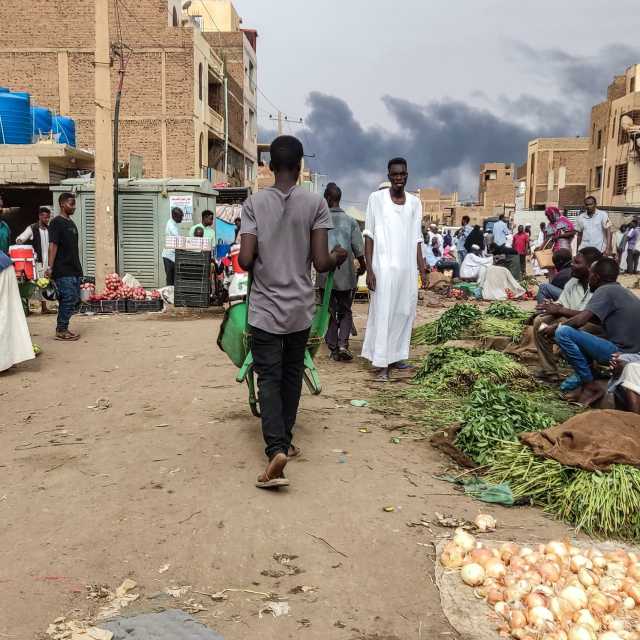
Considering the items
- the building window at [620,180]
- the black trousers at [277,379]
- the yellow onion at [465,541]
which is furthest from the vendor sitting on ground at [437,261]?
the building window at [620,180]

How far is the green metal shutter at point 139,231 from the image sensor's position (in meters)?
14.8

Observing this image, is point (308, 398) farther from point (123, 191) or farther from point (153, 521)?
point (123, 191)

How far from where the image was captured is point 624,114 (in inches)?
1400

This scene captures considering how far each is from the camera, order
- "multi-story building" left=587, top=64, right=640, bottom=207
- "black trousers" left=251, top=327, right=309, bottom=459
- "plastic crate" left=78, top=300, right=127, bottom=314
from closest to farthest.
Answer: "black trousers" left=251, top=327, right=309, bottom=459, "plastic crate" left=78, top=300, right=127, bottom=314, "multi-story building" left=587, top=64, right=640, bottom=207

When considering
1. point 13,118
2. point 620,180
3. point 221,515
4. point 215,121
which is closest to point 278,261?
point 221,515

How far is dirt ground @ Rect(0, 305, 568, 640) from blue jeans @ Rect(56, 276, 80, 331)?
298cm

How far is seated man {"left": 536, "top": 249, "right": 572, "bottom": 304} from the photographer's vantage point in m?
7.86

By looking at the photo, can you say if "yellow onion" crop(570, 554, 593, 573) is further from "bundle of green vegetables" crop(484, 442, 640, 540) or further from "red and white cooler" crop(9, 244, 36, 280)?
"red and white cooler" crop(9, 244, 36, 280)

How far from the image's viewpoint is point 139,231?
1486cm

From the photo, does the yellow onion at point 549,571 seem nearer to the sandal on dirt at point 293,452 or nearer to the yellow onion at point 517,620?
the yellow onion at point 517,620

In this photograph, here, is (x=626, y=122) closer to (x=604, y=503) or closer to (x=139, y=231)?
(x=139, y=231)

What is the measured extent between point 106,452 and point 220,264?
9.37 m

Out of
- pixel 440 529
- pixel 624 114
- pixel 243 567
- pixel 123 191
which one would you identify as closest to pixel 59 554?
pixel 243 567

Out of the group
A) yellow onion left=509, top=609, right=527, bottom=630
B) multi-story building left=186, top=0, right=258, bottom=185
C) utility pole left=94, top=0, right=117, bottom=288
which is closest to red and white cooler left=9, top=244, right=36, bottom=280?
utility pole left=94, top=0, right=117, bottom=288
